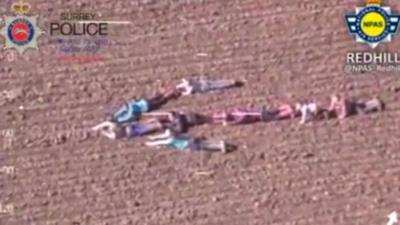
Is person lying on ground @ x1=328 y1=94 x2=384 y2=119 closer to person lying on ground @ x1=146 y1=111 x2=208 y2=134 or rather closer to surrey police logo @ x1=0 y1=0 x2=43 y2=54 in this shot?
person lying on ground @ x1=146 y1=111 x2=208 y2=134

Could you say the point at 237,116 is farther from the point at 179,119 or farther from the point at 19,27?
the point at 19,27

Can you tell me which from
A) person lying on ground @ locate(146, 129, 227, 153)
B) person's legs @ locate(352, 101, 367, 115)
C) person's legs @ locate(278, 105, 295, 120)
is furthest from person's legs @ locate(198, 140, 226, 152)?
person's legs @ locate(352, 101, 367, 115)

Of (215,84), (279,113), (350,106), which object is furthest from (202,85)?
(350,106)

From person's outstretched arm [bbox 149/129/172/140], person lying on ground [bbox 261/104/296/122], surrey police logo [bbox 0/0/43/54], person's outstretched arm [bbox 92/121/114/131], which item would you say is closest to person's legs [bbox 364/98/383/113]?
person lying on ground [bbox 261/104/296/122]

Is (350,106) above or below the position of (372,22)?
below

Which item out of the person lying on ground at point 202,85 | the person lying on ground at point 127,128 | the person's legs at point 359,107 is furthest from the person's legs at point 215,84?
the person's legs at point 359,107

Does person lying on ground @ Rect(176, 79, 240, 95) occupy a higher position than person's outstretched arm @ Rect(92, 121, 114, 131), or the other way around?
person lying on ground @ Rect(176, 79, 240, 95)

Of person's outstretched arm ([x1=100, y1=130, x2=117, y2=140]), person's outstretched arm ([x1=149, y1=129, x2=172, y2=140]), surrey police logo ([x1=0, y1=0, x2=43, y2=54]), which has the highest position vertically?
surrey police logo ([x1=0, y1=0, x2=43, y2=54])
